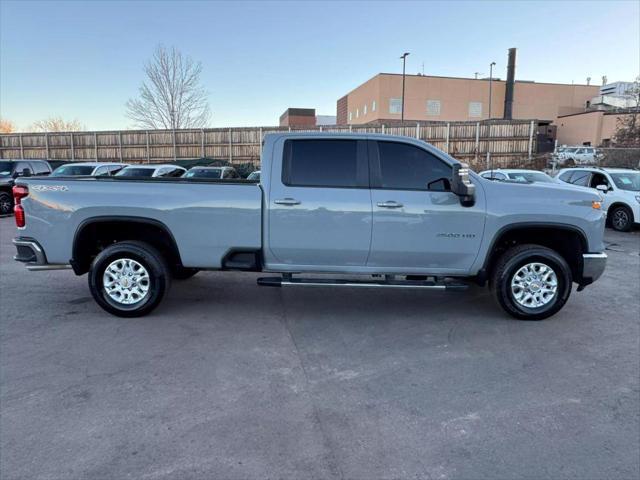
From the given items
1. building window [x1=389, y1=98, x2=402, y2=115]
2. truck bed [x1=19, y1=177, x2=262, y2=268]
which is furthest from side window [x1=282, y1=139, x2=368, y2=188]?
building window [x1=389, y1=98, x2=402, y2=115]

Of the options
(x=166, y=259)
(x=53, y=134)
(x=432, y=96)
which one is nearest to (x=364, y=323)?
(x=166, y=259)

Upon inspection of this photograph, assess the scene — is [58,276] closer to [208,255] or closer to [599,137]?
[208,255]

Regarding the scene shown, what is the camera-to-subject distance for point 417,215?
518 cm

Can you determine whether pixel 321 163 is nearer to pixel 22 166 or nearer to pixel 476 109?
pixel 22 166

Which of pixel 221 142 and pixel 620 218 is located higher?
pixel 221 142

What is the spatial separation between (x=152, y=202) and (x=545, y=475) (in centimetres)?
442

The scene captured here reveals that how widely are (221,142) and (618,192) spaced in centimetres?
2643

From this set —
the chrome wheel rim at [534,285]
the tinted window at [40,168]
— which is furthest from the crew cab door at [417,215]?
the tinted window at [40,168]

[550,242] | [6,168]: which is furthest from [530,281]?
[6,168]

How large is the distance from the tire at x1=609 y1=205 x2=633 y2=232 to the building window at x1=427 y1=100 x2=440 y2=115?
55.5 m

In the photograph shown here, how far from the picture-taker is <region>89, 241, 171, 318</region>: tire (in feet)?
17.6

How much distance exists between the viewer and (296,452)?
9.76ft

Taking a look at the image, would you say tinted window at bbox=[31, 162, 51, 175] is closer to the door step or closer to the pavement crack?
the door step

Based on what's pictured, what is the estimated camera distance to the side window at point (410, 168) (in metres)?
5.28
